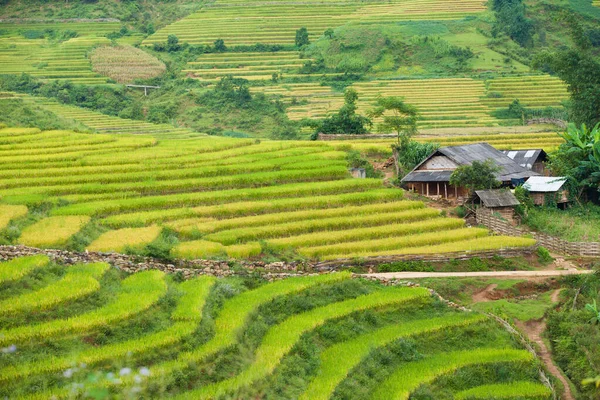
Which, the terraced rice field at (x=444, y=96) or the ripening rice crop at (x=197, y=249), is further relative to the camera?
the terraced rice field at (x=444, y=96)

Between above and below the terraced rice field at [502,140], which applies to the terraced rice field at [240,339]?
above

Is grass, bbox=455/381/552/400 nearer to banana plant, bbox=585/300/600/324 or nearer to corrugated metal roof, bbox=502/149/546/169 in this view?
banana plant, bbox=585/300/600/324

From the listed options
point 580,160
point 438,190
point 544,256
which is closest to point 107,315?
point 544,256

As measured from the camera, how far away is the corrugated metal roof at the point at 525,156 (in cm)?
3269

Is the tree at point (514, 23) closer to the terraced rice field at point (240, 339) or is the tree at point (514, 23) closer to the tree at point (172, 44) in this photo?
the tree at point (172, 44)

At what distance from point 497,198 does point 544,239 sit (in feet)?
7.60

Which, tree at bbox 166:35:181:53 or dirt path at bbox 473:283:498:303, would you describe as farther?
tree at bbox 166:35:181:53

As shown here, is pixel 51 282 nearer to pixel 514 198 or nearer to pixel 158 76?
pixel 514 198

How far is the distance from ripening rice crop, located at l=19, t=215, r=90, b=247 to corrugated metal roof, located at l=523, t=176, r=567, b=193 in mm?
14764

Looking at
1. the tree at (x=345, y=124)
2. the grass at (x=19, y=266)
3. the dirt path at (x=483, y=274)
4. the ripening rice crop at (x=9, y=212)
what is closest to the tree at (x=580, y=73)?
the tree at (x=345, y=124)

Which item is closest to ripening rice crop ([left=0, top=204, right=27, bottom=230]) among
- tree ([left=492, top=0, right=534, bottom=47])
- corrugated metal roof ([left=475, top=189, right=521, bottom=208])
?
corrugated metal roof ([left=475, top=189, right=521, bottom=208])

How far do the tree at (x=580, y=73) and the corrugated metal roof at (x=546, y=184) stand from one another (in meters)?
9.13

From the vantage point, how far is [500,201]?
87.0 feet

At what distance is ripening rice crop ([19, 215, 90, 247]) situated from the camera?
63.8 feet
